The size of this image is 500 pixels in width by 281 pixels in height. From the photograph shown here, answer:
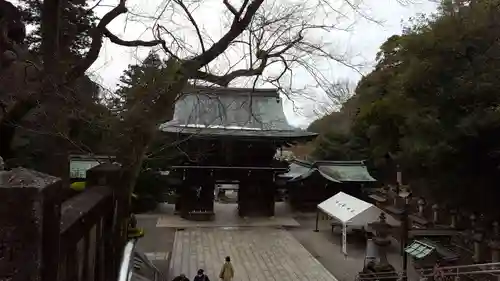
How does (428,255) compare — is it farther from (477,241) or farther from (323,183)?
(323,183)

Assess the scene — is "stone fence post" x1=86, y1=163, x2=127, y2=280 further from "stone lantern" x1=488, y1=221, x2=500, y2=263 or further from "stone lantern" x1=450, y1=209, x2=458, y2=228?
"stone lantern" x1=450, y1=209, x2=458, y2=228

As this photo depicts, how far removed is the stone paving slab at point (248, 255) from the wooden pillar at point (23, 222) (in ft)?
35.7

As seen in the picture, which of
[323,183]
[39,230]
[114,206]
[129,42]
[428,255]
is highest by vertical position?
[129,42]

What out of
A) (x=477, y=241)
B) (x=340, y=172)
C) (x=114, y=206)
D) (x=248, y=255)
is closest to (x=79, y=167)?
(x=248, y=255)

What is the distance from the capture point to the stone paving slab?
42.4ft

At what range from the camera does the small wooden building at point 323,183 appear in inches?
942

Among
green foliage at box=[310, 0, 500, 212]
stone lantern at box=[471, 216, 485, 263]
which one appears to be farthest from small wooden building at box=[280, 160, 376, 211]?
stone lantern at box=[471, 216, 485, 263]

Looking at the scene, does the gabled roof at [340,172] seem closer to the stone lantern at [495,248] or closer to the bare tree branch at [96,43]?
the stone lantern at [495,248]

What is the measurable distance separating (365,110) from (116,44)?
1375cm

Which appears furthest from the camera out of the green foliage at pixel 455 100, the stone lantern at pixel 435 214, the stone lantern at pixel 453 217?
the stone lantern at pixel 435 214

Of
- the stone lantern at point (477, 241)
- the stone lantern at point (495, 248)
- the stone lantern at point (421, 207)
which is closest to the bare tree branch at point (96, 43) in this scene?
the stone lantern at point (495, 248)

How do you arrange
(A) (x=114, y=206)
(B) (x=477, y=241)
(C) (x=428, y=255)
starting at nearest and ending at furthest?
(A) (x=114, y=206) < (C) (x=428, y=255) < (B) (x=477, y=241)

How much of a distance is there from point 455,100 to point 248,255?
7924 mm

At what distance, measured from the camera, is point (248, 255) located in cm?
1513
